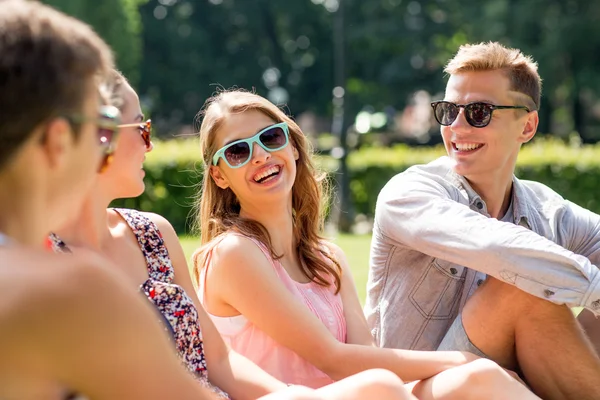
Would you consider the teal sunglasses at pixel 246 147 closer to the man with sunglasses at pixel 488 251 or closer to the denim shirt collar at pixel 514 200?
the man with sunglasses at pixel 488 251

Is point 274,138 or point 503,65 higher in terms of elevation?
point 503,65

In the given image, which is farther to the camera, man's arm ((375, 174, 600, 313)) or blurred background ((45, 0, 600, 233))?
blurred background ((45, 0, 600, 233))

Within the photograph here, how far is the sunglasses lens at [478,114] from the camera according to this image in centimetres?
436

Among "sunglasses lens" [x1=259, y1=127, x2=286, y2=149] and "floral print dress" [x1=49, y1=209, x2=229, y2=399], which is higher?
"sunglasses lens" [x1=259, y1=127, x2=286, y2=149]

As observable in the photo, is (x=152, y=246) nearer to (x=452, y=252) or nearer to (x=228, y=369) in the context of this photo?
(x=228, y=369)

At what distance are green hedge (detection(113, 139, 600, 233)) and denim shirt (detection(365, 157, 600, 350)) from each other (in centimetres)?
1102

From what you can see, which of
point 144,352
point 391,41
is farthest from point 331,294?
point 391,41

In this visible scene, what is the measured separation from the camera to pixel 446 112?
14.5ft

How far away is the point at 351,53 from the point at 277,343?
1791 inches

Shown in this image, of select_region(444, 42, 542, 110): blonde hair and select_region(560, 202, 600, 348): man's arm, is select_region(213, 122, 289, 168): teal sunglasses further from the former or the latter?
select_region(560, 202, 600, 348): man's arm

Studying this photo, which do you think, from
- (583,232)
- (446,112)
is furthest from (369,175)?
(583,232)

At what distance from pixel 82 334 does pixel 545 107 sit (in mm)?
42622

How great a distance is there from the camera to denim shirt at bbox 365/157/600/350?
3.50m

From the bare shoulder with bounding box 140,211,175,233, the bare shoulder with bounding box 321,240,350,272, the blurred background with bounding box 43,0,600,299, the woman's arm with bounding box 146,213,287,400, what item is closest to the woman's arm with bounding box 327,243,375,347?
the bare shoulder with bounding box 321,240,350,272
